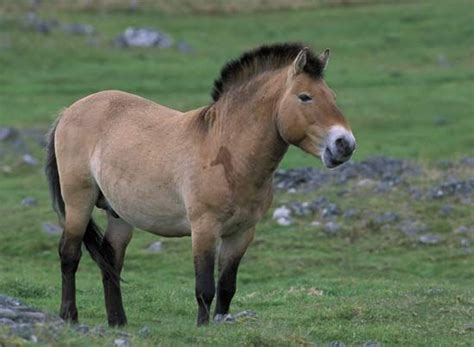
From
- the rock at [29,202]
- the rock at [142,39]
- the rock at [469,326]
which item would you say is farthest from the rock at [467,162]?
the rock at [142,39]

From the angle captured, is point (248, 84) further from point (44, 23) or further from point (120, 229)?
point (44, 23)

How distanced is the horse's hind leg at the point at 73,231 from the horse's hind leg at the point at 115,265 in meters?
0.35

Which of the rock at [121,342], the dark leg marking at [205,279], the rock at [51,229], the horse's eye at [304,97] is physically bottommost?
the rock at [51,229]

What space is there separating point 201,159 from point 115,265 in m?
2.16

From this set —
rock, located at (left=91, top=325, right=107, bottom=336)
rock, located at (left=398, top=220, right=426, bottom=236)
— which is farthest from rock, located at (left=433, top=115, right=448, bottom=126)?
rock, located at (left=91, top=325, right=107, bottom=336)

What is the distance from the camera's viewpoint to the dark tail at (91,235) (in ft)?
43.2

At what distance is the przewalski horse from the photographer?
1148 centimetres

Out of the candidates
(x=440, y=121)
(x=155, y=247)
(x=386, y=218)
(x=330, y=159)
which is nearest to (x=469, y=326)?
(x=330, y=159)

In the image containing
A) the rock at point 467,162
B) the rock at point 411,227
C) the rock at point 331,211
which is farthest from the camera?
the rock at point 467,162

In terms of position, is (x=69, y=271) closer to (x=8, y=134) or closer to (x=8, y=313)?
(x=8, y=313)

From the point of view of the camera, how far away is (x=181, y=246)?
21016 millimetres

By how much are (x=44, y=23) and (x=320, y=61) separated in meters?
35.8

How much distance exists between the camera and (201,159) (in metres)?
11.8

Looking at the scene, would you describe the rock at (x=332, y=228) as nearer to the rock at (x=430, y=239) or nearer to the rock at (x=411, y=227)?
the rock at (x=411, y=227)
